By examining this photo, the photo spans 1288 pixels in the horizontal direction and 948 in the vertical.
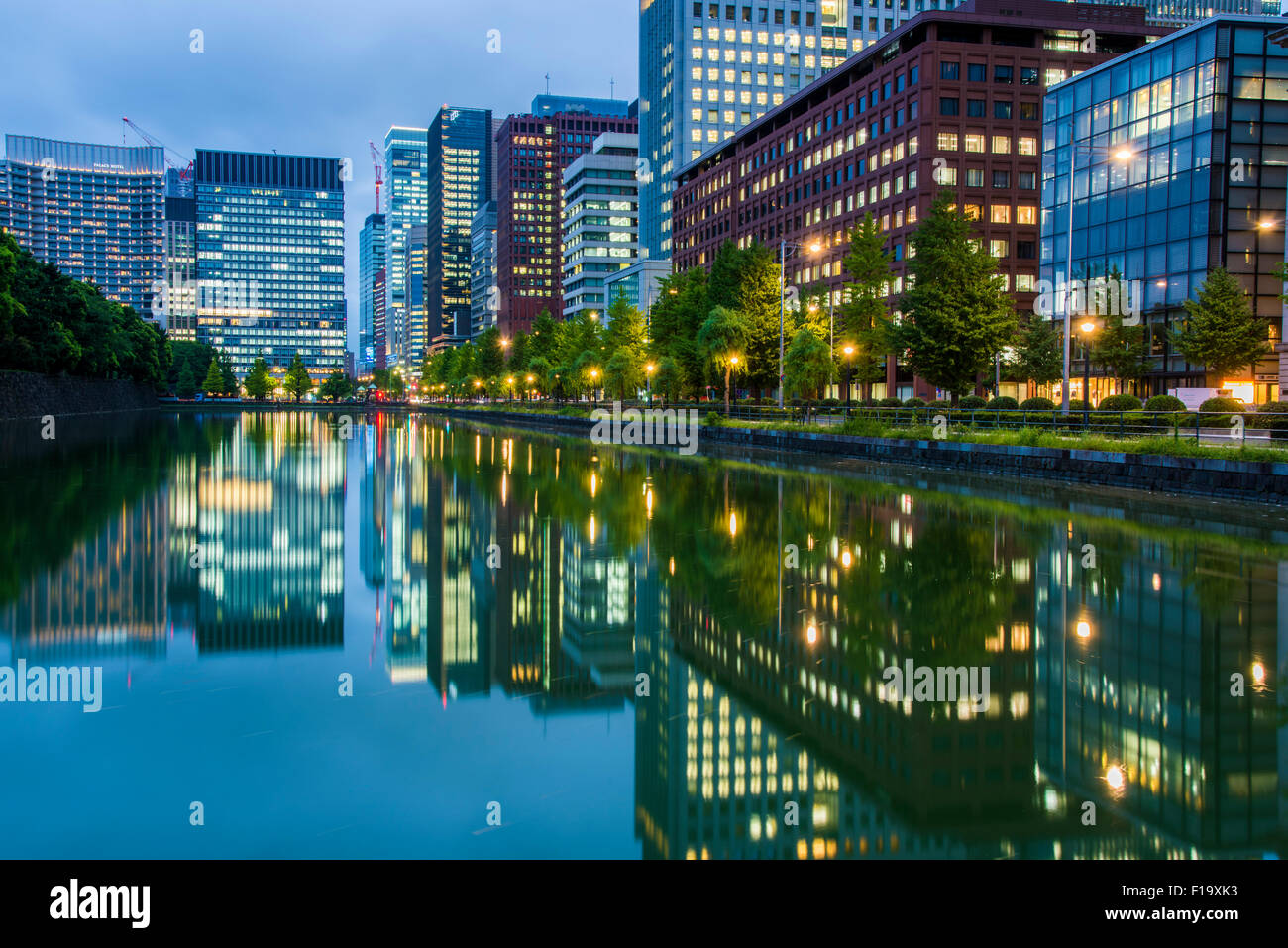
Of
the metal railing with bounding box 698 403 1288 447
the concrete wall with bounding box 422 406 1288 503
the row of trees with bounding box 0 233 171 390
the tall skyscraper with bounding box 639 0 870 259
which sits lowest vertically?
the concrete wall with bounding box 422 406 1288 503

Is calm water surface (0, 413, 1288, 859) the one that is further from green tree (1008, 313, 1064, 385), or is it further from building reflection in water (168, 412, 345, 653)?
green tree (1008, 313, 1064, 385)

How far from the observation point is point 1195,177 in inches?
2589

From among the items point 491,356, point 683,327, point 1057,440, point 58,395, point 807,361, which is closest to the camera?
point 1057,440

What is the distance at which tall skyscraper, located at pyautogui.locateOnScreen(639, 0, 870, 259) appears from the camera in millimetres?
151625

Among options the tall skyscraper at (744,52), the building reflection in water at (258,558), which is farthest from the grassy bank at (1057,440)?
the tall skyscraper at (744,52)

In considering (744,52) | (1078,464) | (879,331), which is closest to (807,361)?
(879,331)

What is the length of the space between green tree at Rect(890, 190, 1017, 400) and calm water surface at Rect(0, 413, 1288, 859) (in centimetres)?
2592

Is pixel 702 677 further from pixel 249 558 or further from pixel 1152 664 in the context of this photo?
pixel 249 558

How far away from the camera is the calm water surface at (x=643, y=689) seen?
605cm

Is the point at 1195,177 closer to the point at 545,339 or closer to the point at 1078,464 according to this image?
the point at 1078,464

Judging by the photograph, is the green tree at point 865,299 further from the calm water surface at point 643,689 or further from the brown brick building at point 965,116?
the calm water surface at point 643,689
